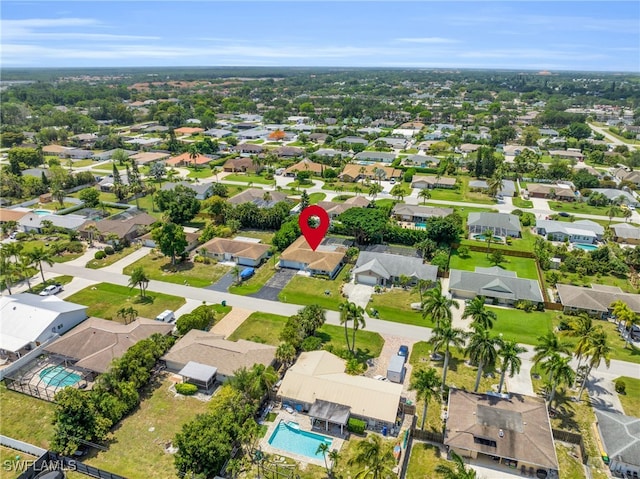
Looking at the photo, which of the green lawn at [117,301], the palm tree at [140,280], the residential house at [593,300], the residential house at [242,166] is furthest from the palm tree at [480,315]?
the residential house at [242,166]

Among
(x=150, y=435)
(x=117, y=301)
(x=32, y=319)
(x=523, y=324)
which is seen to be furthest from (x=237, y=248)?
(x=523, y=324)

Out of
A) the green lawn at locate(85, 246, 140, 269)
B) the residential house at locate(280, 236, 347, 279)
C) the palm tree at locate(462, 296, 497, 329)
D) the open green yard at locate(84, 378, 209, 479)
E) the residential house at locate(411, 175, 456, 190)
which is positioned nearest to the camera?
the open green yard at locate(84, 378, 209, 479)

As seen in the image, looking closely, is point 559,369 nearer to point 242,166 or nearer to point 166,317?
point 166,317

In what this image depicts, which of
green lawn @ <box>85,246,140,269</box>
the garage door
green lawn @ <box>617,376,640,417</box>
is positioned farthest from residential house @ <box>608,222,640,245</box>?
green lawn @ <box>85,246,140,269</box>

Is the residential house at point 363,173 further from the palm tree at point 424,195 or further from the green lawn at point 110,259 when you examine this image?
the green lawn at point 110,259

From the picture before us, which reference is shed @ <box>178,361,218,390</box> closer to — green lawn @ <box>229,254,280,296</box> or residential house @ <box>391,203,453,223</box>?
green lawn @ <box>229,254,280,296</box>

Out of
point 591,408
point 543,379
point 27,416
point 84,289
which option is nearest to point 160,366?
point 27,416
